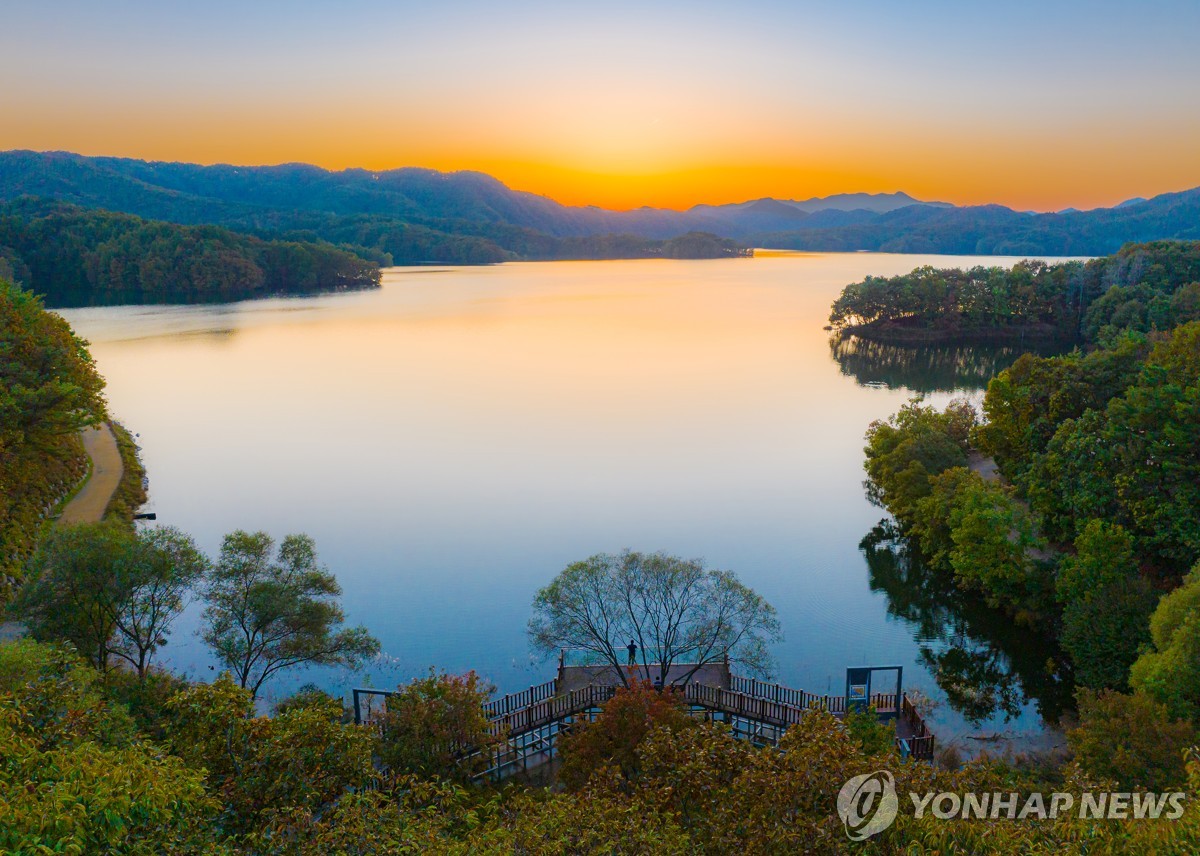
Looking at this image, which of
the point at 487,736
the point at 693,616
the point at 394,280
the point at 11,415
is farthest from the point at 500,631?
the point at 394,280

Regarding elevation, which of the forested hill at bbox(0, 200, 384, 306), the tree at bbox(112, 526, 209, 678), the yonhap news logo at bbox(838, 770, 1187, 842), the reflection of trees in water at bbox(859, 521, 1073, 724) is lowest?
the reflection of trees in water at bbox(859, 521, 1073, 724)

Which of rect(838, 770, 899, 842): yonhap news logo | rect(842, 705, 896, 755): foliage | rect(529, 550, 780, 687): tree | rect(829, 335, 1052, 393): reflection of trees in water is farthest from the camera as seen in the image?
rect(829, 335, 1052, 393): reflection of trees in water

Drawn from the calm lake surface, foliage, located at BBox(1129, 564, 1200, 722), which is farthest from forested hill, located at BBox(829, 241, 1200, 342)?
foliage, located at BBox(1129, 564, 1200, 722)

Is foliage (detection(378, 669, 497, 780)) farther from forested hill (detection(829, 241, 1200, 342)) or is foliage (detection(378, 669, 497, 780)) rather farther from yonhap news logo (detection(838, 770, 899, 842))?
forested hill (detection(829, 241, 1200, 342))

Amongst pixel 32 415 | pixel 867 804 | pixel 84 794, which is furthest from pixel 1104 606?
pixel 32 415

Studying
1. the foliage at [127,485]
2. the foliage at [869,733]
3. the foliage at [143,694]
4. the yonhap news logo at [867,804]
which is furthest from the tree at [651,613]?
the foliage at [127,485]

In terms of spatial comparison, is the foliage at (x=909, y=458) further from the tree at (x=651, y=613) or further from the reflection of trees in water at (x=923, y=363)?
the reflection of trees in water at (x=923, y=363)

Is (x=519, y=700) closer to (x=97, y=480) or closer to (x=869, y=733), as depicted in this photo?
(x=869, y=733)
